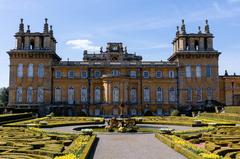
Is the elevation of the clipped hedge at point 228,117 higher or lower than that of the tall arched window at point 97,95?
lower

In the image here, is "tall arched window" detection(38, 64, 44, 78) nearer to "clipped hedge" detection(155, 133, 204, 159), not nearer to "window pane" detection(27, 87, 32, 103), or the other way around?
"window pane" detection(27, 87, 32, 103)

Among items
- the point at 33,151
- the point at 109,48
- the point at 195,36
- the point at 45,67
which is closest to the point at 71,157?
the point at 33,151

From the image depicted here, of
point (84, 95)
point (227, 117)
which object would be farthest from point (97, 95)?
point (227, 117)

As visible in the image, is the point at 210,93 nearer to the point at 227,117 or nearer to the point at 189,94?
the point at 189,94

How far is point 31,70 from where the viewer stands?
1886 inches

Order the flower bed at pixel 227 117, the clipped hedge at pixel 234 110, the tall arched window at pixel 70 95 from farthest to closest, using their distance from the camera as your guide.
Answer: the tall arched window at pixel 70 95
the clipped hedge at pixel 234 110
the flower bed at pixel 227 117

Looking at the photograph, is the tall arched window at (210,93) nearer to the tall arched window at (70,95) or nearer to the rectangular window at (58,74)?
the tall arched window at (70,95)

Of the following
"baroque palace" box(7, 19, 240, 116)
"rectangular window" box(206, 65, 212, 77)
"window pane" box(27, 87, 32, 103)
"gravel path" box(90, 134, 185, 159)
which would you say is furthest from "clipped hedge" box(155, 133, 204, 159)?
"window pane" box(27, 87, 32, 103)

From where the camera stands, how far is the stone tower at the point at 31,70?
155 feet

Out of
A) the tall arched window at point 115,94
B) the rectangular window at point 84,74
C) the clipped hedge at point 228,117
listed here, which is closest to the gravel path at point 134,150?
the clipped hedge at point 228,117

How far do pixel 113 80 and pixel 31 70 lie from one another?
1230cm

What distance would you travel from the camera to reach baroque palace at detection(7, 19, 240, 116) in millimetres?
47375

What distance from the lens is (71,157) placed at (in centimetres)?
1044

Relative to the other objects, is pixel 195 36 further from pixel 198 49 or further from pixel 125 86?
pixel 125 86
